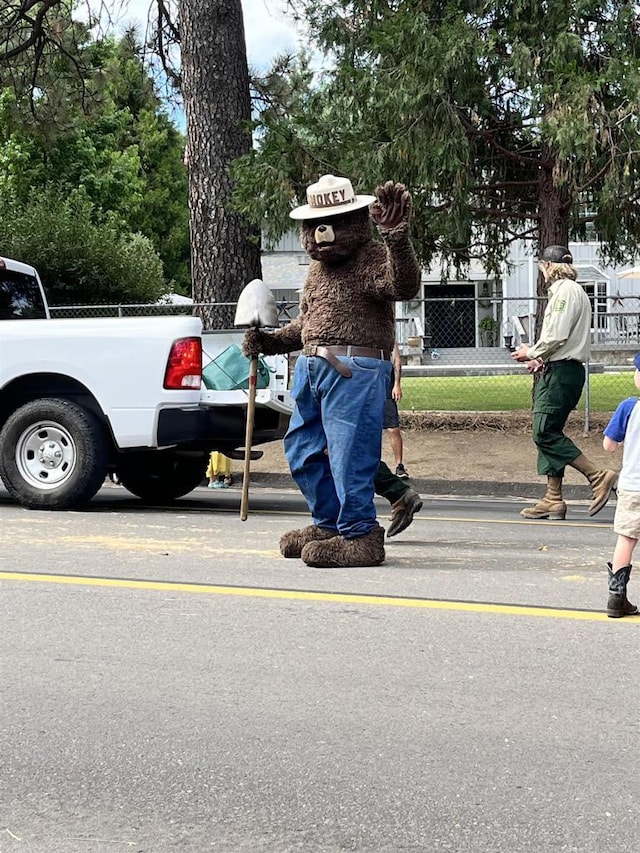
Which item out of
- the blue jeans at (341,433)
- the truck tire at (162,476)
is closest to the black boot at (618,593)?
the blue jeans at (341,433)

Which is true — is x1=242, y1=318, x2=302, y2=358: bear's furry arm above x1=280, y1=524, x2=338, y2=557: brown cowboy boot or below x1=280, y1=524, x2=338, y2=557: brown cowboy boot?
above

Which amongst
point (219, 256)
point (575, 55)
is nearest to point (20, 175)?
point (219, 256)

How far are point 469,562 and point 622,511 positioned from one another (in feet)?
5.39

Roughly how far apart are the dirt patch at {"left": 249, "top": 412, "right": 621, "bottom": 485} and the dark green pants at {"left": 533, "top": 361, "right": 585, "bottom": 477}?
110 inches

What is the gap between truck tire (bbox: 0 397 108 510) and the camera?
8992 mm

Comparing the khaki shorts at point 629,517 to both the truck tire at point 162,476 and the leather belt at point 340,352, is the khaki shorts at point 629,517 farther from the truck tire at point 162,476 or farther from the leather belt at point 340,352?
the truck tire at point 162,476

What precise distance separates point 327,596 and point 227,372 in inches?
140

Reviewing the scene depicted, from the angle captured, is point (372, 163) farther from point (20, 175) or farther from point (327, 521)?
point (20, 175)

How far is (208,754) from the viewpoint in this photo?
3758mm

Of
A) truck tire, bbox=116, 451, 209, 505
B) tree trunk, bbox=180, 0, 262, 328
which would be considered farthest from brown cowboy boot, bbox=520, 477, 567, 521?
tree trunk, bbox=180, 0, 262, 328

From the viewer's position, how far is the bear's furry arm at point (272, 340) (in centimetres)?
722

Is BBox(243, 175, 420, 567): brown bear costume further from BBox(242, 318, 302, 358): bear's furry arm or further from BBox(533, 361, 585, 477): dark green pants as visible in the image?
BBox(533, 361, 585, 477): dark green pants

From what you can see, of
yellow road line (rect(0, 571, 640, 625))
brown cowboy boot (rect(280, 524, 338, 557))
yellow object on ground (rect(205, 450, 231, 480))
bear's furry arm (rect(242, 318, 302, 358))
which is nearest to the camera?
yellow road line (rect(0, 571, 640, 625))

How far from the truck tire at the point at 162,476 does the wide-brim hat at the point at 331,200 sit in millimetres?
3570
